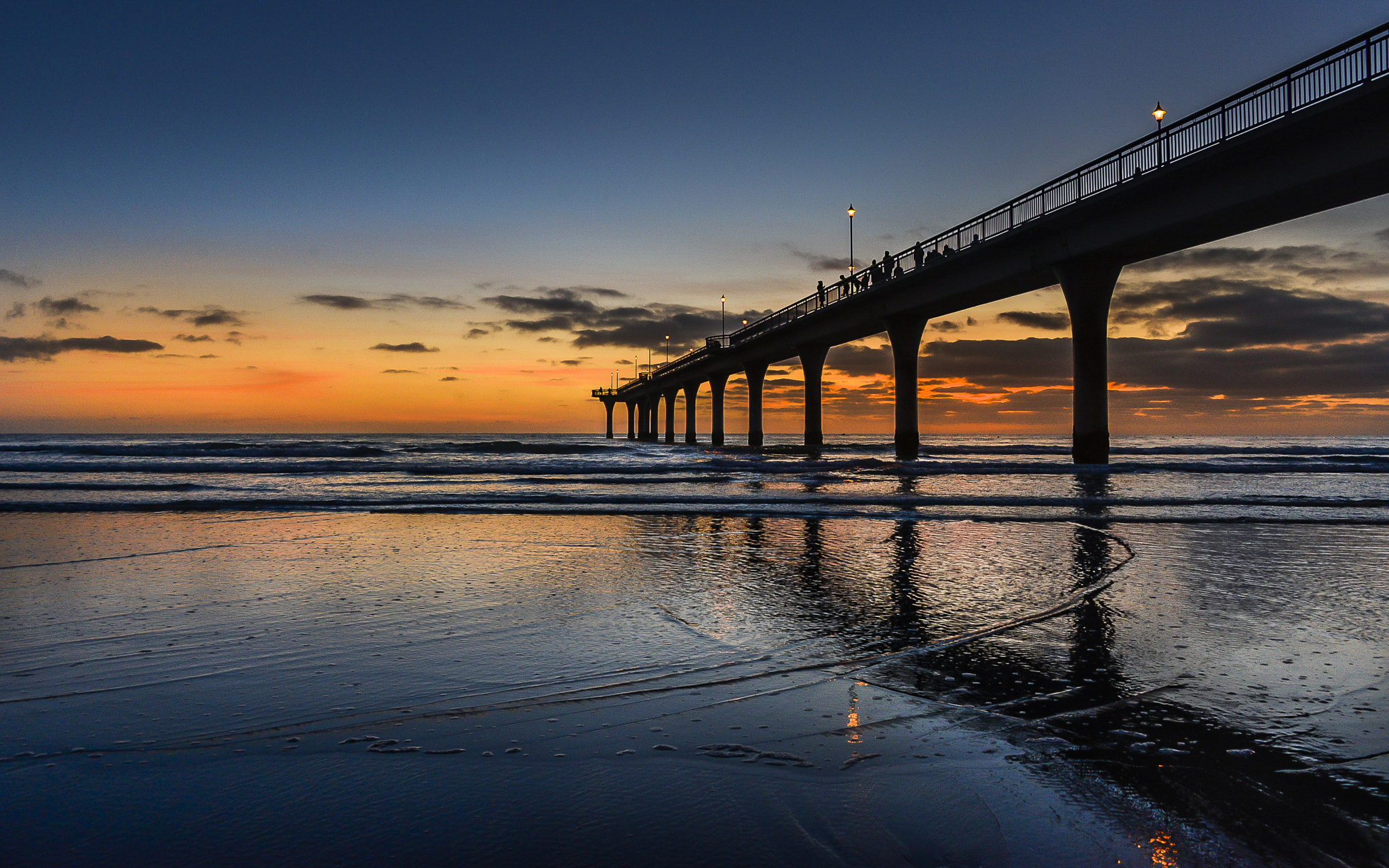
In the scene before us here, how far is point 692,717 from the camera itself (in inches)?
140

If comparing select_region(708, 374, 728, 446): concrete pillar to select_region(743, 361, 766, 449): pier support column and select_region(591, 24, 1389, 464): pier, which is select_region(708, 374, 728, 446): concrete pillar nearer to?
select_region(743, 361, 766, 449): pier support column

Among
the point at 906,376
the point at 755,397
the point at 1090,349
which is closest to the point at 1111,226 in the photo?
the point at 1090,349

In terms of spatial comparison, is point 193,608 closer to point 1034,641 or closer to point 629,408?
point 1034,641

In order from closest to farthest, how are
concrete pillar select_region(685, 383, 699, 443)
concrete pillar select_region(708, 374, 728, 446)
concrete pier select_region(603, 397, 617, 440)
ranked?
concrete pillar select_region(708, 374, 728, 446) → concrete pillar select_region(685, 383, 699, 443) → concrete pier select_region(603, 397, 617, 440)

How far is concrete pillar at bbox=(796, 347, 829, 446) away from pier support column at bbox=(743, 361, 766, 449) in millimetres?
8181

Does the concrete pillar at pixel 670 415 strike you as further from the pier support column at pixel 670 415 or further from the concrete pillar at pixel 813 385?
the concrete pillar at pixel 813 385

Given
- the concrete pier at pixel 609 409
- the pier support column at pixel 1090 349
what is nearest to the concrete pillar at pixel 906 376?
the pier support column at pixel 1090 349

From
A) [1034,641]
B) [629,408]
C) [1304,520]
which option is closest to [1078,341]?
[1304,520]

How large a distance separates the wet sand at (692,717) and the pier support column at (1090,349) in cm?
2691

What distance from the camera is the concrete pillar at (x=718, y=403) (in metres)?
86.9

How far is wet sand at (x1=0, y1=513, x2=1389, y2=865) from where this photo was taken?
248 centimetres

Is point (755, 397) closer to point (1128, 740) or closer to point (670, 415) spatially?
point (670, 415)

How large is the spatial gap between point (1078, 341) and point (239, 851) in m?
35.2

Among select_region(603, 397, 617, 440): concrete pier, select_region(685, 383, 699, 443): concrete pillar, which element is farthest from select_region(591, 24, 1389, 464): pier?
select_region(603, 397, 617, 440): concrete pier
